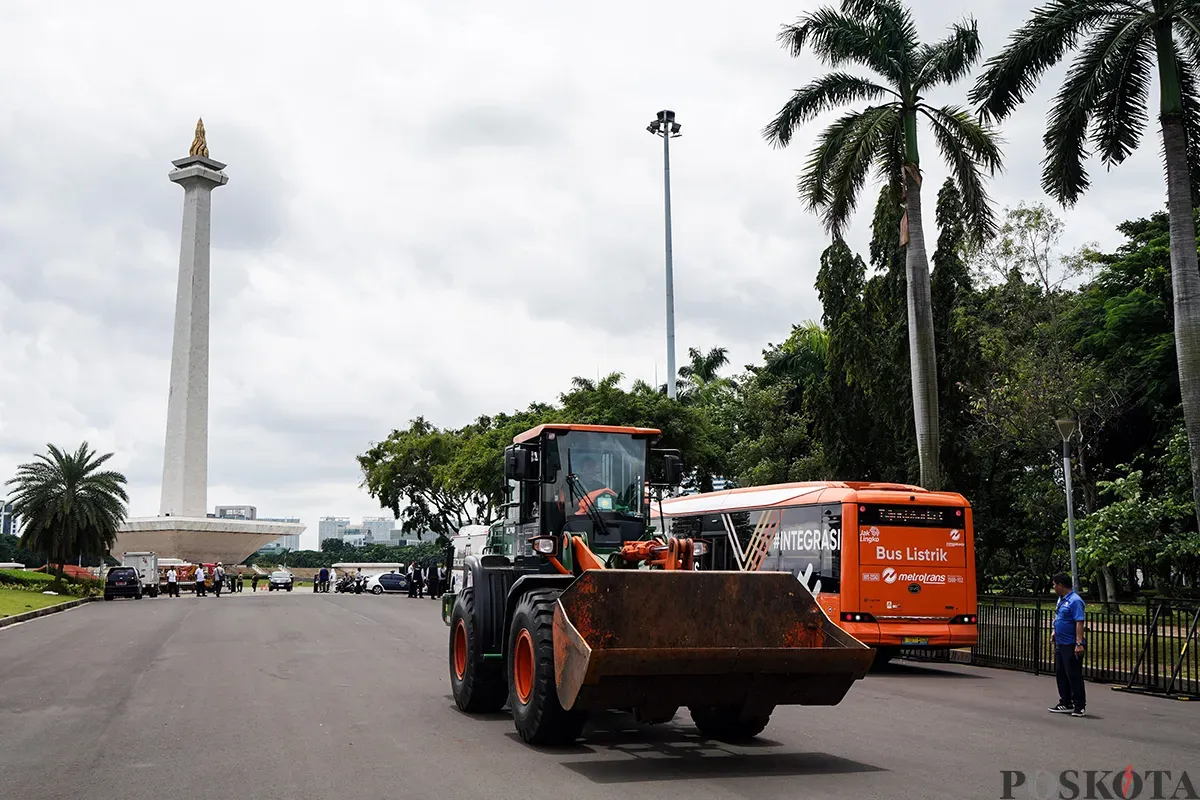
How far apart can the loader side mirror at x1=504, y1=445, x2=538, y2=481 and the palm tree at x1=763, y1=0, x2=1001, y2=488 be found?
15.5 meters

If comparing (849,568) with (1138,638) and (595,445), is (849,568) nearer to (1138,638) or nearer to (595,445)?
(1138,638)

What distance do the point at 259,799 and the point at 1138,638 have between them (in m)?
13.5

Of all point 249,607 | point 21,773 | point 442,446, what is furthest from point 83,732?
point 442,446

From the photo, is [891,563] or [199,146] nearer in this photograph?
[891,563]

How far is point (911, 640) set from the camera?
1808 cm

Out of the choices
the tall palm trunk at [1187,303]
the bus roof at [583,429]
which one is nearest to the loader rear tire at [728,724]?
the bus roof at [583,429]

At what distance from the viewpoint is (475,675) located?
38.5 ft

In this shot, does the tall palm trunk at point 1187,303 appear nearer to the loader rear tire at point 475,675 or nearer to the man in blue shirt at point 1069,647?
the man in blue shirt at point 1069,647

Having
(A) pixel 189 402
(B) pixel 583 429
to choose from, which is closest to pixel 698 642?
(B) pixel 583 429

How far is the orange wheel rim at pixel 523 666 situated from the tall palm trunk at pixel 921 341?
16962mm

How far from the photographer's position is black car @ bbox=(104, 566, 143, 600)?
48.9 metres

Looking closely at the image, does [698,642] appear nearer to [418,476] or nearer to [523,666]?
[523,666]

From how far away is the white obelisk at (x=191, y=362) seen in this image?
6719 cm

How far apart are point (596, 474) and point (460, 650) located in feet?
8.18
